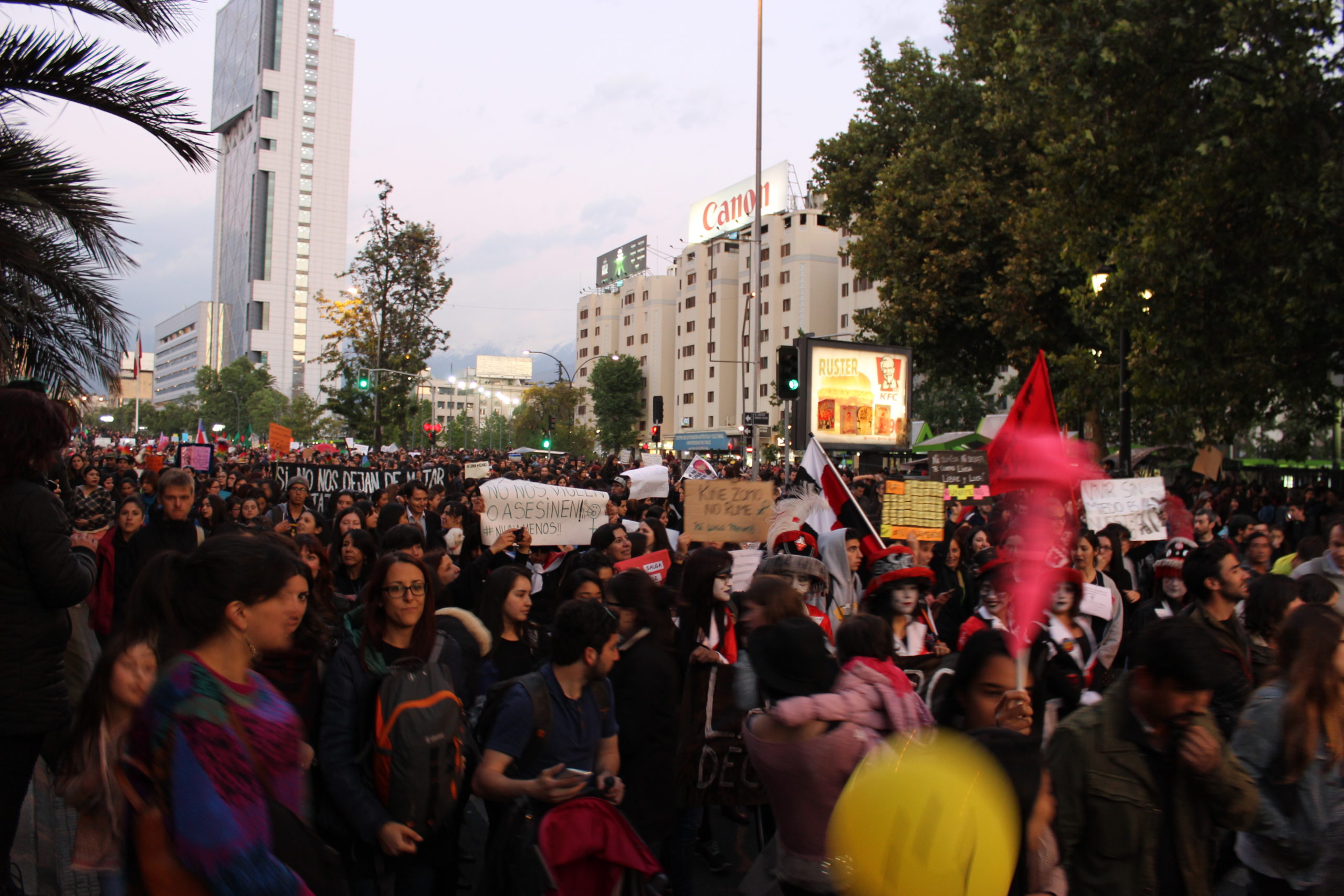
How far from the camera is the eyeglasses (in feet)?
12.3

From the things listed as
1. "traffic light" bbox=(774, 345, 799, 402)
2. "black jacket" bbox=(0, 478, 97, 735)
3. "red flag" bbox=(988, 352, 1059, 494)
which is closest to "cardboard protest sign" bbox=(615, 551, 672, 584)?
"red flag" bbox=(988, 352, 1059, 494)

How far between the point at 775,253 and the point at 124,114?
2841 inches

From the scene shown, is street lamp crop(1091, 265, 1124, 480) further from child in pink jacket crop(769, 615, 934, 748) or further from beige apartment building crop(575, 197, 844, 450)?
beige apartment building crop(575, 197, 844, 450)

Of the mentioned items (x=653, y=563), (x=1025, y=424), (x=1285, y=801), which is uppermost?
(x=1025, y=424)

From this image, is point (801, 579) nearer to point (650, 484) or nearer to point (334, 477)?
point (650, 484)

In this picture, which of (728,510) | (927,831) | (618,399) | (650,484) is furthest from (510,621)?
(618,399)

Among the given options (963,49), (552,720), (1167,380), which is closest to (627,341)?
(963,49)

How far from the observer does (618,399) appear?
88.2 m

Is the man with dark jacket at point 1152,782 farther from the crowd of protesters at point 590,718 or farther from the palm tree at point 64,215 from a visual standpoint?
the palm tree at point 64,215

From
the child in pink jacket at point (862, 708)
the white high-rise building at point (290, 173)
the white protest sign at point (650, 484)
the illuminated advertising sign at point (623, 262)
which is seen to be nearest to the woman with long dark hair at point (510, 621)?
the child in pink jacket at point (862, 708)

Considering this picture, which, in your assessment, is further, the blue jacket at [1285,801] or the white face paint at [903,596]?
the white face paint at [903,596]

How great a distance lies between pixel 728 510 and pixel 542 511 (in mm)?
1574

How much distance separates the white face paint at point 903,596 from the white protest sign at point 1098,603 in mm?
1173

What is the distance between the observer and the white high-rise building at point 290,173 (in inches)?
5443
